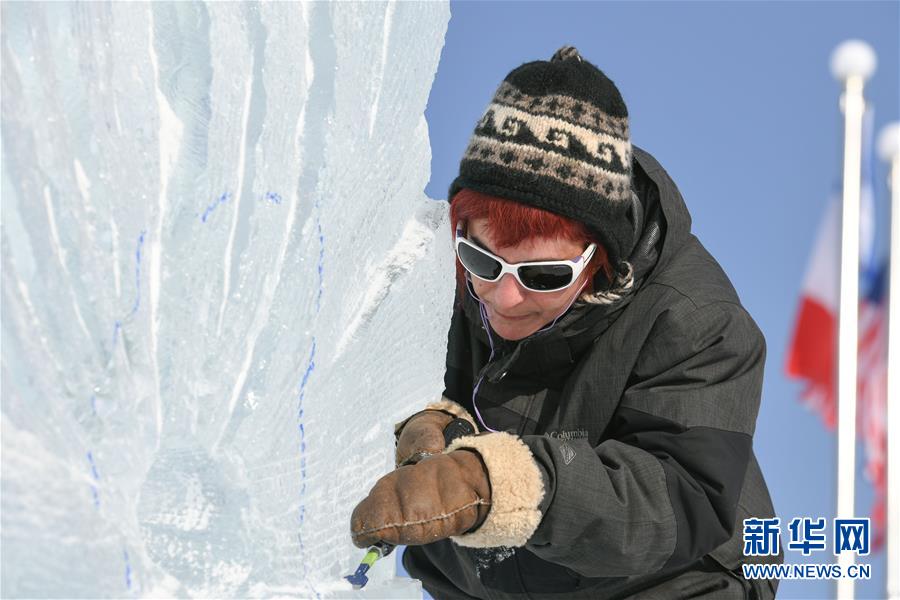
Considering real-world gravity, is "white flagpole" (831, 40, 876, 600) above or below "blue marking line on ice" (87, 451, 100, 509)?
above

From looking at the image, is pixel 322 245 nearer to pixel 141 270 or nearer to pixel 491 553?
pixel 141 270

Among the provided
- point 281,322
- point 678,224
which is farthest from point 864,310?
point 281,322

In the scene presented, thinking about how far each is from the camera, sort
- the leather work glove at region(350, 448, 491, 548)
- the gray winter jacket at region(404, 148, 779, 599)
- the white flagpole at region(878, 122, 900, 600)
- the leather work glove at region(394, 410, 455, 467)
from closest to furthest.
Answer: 1. the leather work glove at region(350, 448, 491, 548)
2. the gray winter jacket at region(404, 148, 779, 599)
3. the leather work glove at region(394, 410, 455, 467)
4. the white flagpole at region(878, 122, 900, 600)

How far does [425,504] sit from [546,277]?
49 cm

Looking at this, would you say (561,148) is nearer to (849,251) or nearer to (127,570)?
(127,570)

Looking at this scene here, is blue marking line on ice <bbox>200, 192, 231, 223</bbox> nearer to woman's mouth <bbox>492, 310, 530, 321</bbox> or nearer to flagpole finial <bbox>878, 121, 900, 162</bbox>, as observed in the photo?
woman's mouth <bbox>492, 310, 530, 321</bbox>

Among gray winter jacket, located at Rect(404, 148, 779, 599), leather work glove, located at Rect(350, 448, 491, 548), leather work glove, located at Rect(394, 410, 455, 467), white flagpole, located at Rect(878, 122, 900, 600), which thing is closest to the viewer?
leather work glove, located at Rect(350, 448, 491, 548)

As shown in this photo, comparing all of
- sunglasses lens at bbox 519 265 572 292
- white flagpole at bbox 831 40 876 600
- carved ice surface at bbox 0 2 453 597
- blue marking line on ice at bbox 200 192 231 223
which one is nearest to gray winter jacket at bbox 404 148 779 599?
sunglasses lens at bbox 519 265 572 292

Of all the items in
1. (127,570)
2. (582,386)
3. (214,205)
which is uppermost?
(214,205)

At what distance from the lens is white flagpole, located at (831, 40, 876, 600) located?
4.48 meters

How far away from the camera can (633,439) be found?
153 cm

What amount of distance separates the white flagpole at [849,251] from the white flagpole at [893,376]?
1.46ft

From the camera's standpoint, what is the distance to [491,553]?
1.78 metres

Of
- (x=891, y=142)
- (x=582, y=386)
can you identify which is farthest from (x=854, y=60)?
(x=582, y=386)
